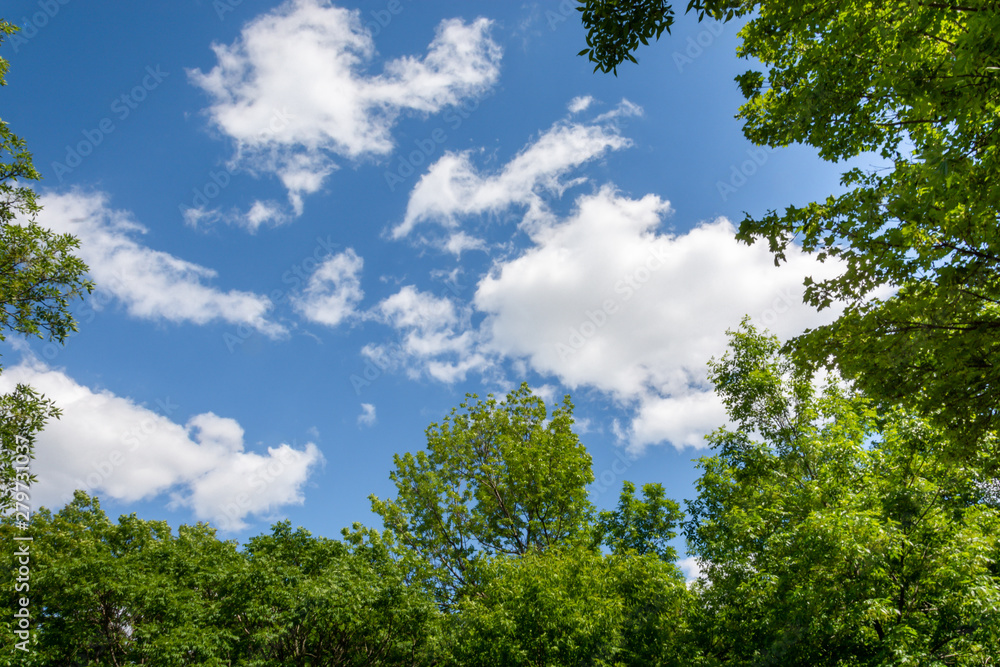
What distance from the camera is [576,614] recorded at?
496 inches

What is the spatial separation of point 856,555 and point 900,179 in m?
6.45

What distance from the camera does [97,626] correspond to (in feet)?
49.2

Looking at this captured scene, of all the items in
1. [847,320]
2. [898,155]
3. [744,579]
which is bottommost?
[744,579]

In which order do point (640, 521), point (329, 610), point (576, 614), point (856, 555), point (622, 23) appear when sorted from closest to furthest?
point (622, 23) < point (856, 555) < point (576, 614) < point (329, 610) < point (640, 521)

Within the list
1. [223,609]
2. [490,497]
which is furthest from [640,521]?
[223,609]

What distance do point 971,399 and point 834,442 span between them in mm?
8368

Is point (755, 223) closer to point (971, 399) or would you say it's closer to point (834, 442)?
point (971, 399)

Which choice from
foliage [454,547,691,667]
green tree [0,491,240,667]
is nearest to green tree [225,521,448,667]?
green tree [0,491,240,667]

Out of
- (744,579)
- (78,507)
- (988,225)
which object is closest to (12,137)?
(988,225)

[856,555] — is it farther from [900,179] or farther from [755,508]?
[900,179]

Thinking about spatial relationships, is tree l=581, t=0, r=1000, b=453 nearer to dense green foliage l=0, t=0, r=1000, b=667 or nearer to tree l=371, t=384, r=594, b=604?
dense green foliage l=0, t=0, r=1000, b=667

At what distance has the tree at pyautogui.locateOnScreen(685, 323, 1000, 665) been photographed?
9.07m

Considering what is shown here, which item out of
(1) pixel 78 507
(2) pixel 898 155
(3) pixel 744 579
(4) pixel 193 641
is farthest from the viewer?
(1) pixel 78 507

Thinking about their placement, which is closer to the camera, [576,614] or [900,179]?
[900,179]
